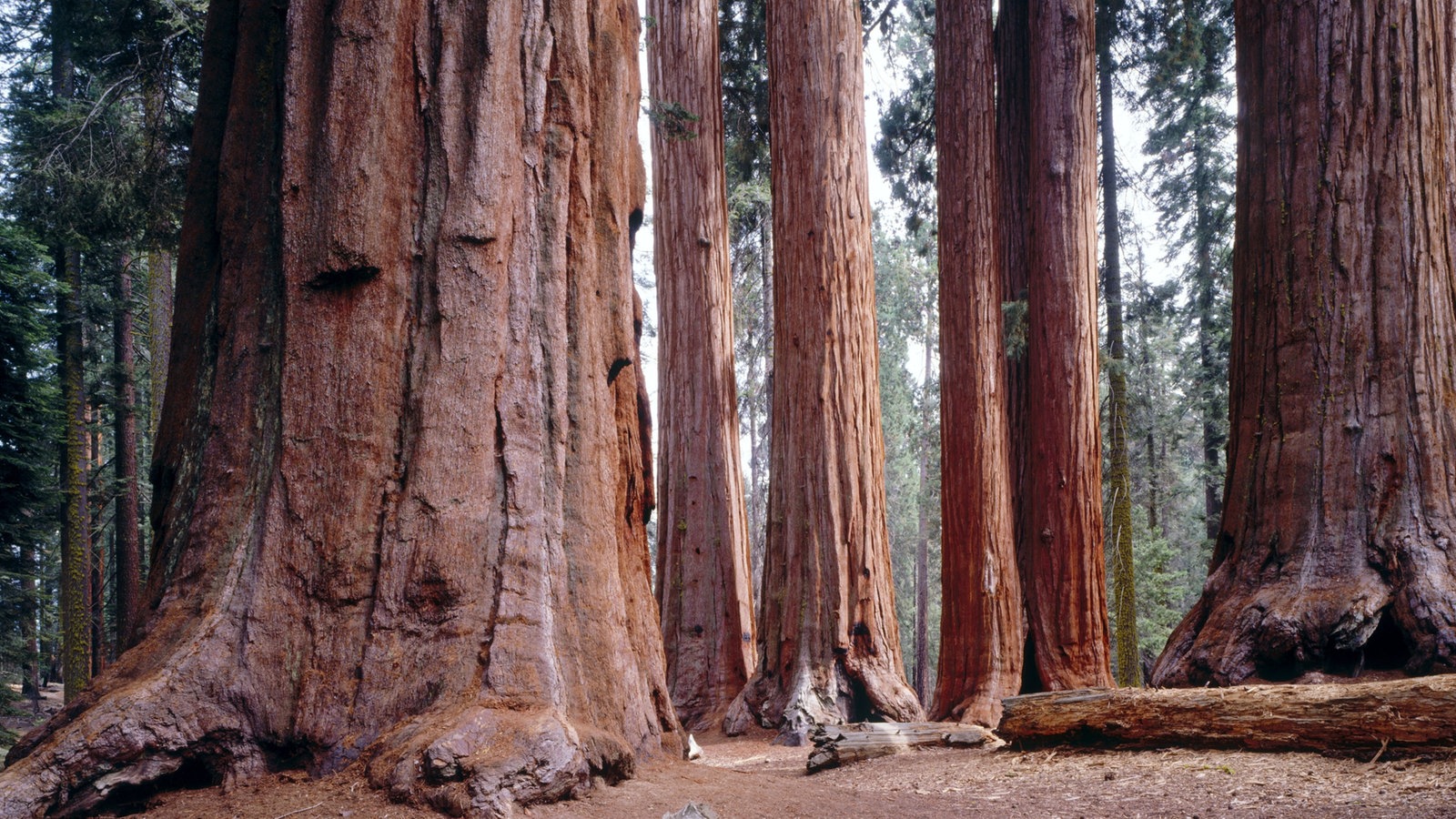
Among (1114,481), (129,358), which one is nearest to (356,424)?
(1114,481)

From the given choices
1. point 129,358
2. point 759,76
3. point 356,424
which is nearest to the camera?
point 356,424

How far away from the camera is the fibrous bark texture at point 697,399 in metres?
9.86

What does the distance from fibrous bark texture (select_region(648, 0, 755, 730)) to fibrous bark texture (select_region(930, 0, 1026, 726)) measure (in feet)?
7.66

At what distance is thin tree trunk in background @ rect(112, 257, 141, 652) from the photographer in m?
13.0

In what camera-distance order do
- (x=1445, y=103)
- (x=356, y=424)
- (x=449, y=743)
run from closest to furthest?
(x=449, y=743)
(x=356, y=424)
(x=1445, y=103)

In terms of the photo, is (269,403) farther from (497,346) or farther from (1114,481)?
(1114,481)

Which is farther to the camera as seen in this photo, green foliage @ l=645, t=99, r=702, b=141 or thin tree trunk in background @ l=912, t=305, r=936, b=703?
thin tree trunk in background @ l=912, t=305, r=936, b=703

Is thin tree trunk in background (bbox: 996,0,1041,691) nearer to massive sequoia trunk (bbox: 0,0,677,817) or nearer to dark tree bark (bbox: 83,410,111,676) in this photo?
massive sequoia trunk (bbox: 0,0,677,817)

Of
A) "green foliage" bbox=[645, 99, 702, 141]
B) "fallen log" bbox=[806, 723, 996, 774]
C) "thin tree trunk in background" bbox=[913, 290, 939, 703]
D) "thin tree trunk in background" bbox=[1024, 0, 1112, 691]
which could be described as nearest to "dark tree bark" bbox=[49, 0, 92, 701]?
"green foliage" bbox=[645, 99, 702, 141]

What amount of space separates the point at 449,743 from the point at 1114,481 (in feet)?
43.4

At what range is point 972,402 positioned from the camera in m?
8.88

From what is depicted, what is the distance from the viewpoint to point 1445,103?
5043 mm

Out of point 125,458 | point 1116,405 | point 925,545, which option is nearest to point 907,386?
point 925,545

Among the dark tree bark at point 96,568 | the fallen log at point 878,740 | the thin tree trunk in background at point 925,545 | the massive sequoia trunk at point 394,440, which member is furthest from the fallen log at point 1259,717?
the thin tree trunk in background at point 925,545
